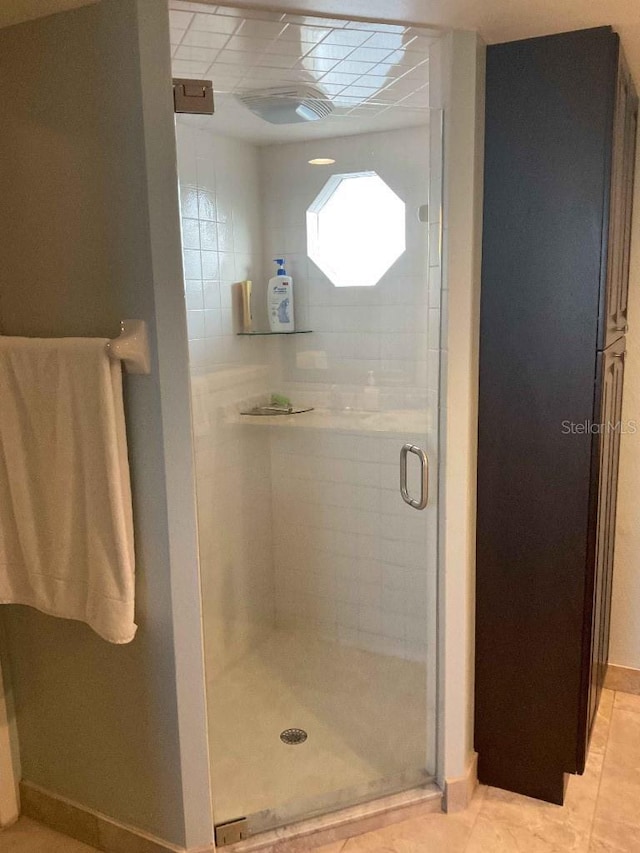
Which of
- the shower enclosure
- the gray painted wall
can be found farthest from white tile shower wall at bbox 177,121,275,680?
the gray painted wall

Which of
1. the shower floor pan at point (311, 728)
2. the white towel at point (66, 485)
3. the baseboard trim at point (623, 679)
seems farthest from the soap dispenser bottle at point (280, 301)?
the baseboard trim at point (623, 679)

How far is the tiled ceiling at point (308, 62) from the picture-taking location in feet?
5.00

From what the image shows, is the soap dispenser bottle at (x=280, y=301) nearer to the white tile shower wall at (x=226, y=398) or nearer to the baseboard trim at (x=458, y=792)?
the white tile shower wall at (x=226, y=398)

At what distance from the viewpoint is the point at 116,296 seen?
1.54 meters

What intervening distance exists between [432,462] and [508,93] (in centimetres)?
95

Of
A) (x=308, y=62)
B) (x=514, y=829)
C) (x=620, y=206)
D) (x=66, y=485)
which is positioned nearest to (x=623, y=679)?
(x=514, y=829)

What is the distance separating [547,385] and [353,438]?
0.88m

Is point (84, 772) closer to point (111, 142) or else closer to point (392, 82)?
point (111, 142)

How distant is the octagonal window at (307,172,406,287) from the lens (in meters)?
2.27

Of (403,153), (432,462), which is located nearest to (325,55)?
(403,153)

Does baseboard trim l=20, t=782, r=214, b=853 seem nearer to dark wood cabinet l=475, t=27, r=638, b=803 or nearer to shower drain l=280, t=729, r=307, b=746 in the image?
shower drain l=280, t=729, r=307, b=746

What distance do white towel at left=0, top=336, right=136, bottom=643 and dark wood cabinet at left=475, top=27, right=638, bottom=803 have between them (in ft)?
3.14

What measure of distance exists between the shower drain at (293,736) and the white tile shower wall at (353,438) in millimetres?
438

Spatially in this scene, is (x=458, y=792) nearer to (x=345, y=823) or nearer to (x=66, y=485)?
(x=345, y=823)
